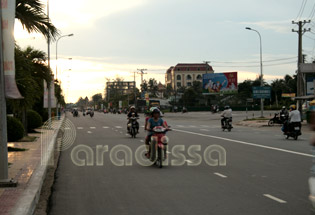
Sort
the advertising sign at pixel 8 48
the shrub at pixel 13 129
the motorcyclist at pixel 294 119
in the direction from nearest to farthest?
the advertising sign at pixel 8 48, the shrub at pixel 13 129, the motorcyclist at pixel 294 119

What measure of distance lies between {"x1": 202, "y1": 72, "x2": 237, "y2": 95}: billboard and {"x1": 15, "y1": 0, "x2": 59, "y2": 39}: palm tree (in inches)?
2660

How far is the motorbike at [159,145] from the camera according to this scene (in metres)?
11.3

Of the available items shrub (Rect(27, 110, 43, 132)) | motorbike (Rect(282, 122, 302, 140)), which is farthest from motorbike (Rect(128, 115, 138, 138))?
A: motorbike (Rect(282, 122, 302, 140))

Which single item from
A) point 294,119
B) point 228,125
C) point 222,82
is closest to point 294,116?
point 294,119

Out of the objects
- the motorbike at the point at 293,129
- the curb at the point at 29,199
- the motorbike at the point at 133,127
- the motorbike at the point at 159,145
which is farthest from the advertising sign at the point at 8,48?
the motorbike at the point at 293,129

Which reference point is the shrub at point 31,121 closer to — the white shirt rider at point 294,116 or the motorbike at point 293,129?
the motorbike at point 293,129

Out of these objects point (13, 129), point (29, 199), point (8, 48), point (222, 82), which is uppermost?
point (222, 82)

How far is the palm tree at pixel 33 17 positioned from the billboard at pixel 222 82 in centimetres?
6757

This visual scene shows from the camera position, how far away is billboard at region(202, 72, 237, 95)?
255 ft

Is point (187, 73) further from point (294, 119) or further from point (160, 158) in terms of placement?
point (160, 158)

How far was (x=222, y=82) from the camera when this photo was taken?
78125 mm

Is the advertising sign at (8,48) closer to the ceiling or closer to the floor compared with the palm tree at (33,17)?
closer to the floor

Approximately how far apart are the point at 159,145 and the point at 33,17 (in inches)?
192

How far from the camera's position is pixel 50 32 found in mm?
11945
